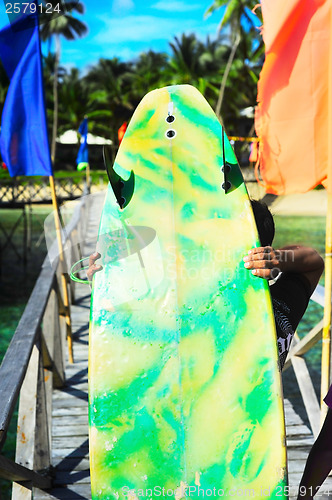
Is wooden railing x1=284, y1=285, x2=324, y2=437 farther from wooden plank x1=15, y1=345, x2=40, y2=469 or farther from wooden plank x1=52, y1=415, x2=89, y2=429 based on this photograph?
wooden plank x1=15, y1=345, x2=40, y2=469

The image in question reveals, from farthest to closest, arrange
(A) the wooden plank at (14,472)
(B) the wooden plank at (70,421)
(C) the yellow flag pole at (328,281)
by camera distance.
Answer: (B) the wooden plank at (70,421) → (C) the yellow flag pole at (328,281) → (A) the wooden plank at (14,472)

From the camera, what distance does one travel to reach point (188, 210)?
2129mm

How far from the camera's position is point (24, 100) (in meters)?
4.22

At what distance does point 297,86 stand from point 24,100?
241 centimetres

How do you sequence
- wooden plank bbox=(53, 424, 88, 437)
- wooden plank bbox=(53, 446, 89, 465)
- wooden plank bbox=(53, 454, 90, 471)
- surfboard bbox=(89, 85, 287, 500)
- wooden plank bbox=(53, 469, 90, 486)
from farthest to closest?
wooden plank bbox=(53, 424, 88, 437), wooden plank bbox=(53, 446, 89, 465), wooden plank bbox=(53, 454, 90, 471), wooden plank bbox=(53, 469, 90, 486), surfboard bbox=(89, 85, 287, 500)

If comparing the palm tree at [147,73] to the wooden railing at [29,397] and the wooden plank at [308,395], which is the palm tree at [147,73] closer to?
the wooden plank at [308,395]

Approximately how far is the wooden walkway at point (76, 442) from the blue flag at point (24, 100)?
5.61 ft

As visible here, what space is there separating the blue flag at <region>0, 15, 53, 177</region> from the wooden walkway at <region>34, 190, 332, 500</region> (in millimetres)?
1709

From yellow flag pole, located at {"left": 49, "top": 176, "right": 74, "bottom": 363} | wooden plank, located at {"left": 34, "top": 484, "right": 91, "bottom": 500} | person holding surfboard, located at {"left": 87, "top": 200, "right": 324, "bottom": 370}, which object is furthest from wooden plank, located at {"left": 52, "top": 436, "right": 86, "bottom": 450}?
person holding surfboard, located at {"left": 87, "top": 200, "right": 324, "bottom": 370}

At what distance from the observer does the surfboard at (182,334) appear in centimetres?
189

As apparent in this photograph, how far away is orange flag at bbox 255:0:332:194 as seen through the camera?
257 centimetres

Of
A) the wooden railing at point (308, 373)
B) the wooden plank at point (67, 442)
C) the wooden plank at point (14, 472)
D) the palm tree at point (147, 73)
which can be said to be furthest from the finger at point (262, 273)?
the palm tree at point (147, 73)

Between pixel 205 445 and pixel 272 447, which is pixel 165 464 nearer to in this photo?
pixel 205 445

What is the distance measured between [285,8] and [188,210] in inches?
47.1
